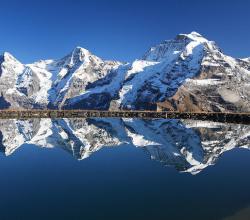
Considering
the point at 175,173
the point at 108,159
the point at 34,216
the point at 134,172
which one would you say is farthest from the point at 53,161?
the point at 34,216

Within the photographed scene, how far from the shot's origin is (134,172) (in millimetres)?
52219

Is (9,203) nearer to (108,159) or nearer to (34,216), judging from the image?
(34,216)

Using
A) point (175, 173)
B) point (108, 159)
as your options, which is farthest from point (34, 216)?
point (108, 159)

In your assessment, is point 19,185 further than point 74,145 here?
No

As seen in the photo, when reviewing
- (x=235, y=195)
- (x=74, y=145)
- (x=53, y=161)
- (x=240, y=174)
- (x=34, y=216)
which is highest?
(x=74, y=145)

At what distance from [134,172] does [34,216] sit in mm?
19856

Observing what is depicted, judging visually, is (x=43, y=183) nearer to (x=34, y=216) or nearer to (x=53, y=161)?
(x=34, y=216)

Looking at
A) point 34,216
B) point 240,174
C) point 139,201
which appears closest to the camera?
point 34,216

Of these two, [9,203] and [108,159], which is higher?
[108,159]

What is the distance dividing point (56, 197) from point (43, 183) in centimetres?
707

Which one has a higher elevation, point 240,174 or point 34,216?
point 240,174

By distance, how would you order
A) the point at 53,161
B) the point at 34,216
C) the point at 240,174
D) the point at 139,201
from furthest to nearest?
1. the point at 53,161
2. the point at 240,174
3. the point at 139,201
4. the point at 34,216

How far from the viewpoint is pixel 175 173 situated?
51.0 m

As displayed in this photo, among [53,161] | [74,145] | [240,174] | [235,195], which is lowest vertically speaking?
[235,195]
